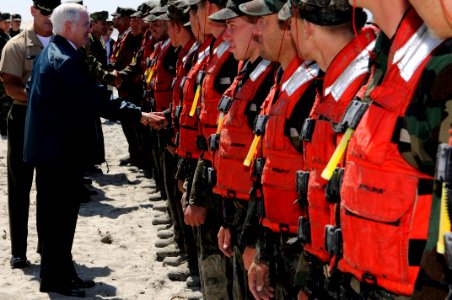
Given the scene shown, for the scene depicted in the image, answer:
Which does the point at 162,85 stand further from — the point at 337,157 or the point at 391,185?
the point at 391,185

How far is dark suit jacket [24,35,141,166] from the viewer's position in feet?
19.7

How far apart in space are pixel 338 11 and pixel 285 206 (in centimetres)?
100

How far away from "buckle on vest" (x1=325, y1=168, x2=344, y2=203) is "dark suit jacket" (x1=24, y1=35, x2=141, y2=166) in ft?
11.7

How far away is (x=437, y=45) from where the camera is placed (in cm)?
221

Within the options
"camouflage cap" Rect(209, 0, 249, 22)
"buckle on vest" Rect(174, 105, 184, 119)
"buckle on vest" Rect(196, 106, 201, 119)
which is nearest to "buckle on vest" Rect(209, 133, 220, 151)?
"camouflage cap" Rect(209, 0, 249, 22)

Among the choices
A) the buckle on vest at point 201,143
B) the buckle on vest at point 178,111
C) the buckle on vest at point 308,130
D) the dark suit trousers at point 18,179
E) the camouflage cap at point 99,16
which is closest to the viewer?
the buckle on vest at point 308,130

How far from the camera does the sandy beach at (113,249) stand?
Result: 21.9 feet

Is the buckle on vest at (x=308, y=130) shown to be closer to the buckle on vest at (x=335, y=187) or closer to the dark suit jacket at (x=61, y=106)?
the buckle on vest at (x=335, y=187)

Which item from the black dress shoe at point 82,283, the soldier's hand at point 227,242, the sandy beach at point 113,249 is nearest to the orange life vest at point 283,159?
the soldier's hand at point 227,242

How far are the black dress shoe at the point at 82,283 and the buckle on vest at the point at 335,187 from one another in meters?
4.21

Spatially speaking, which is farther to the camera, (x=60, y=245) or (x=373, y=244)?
(x=60, y=245)

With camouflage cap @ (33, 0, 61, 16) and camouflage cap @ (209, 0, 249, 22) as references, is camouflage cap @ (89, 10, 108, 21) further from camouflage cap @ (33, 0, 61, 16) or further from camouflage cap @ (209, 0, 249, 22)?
camouflage cap @ (209, 0, 249, 22)

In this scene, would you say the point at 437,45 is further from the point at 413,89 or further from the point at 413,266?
the point at 413,266

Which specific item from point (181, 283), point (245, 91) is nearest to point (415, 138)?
point (245, 91)
